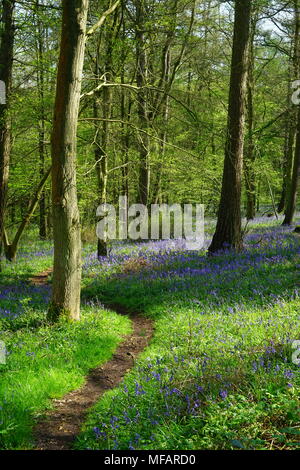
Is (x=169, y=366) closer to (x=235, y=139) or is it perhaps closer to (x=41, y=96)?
(x=235, y=139)

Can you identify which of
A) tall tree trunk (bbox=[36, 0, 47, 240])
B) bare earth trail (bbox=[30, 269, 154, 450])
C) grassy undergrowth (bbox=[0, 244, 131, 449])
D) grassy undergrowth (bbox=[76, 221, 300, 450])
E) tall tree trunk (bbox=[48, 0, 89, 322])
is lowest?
bare earth trail (bbox=[30, 269, 154, 450])

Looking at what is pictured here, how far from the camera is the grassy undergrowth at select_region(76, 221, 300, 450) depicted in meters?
3.67

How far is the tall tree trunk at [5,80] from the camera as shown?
1102 cm

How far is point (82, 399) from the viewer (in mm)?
5223

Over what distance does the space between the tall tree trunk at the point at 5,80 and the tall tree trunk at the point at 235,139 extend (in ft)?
19.4

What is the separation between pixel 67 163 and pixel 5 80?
641 cm

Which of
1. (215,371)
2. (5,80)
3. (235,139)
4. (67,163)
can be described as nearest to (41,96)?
(5,80)

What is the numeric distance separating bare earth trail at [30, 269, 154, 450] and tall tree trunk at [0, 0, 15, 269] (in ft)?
23.6

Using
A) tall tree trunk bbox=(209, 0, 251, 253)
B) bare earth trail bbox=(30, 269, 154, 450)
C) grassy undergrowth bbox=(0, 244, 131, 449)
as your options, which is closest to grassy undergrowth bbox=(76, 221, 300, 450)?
bare earth trail bbox=(30, 269, 154, 450)

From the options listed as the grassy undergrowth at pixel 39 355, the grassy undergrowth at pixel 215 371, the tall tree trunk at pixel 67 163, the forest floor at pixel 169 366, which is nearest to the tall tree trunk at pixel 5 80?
the forest floor at pixel 169 366

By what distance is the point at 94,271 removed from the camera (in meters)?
12.5

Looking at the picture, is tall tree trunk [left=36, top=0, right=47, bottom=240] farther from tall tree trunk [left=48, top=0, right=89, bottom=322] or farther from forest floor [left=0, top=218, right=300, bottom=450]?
forest floor [left=0, top=218, right=300, bottom=450]

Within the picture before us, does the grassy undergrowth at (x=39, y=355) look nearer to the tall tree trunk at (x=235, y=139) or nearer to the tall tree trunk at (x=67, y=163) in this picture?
the tall tree trunk at (x=67, y=163)
